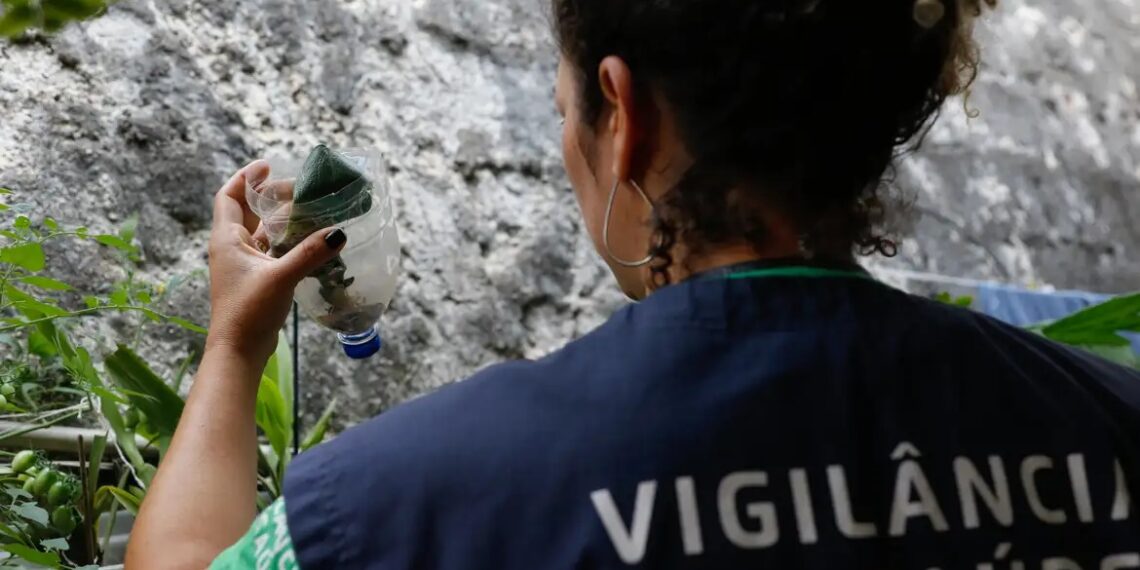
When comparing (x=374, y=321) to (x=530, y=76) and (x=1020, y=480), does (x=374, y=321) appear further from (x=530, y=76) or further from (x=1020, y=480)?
(x=530, y=76)

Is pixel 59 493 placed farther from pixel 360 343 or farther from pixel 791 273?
pixel 791 273

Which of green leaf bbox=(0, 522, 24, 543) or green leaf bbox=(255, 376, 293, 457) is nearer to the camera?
green leaf bbox=(0, 522, 24, 543)

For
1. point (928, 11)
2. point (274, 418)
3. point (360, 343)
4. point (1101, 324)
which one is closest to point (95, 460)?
point (274, 418)

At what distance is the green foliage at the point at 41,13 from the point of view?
0.66 metres

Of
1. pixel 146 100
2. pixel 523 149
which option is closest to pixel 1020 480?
pixel 146 100

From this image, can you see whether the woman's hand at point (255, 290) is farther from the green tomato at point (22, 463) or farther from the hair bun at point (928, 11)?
the hair bun at point (928, 11)

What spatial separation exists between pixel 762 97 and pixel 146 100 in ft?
2.98

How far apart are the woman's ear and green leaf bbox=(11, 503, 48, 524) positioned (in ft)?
1.73

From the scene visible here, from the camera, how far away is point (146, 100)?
1.28 m

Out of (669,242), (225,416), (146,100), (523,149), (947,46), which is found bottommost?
(523,149)

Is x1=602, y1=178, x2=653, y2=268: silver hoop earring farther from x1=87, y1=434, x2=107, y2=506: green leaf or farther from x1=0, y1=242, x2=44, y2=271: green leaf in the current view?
x1=87, y1=434, x2=107, y2=506: green leaf

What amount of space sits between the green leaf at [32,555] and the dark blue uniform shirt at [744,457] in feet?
1.06

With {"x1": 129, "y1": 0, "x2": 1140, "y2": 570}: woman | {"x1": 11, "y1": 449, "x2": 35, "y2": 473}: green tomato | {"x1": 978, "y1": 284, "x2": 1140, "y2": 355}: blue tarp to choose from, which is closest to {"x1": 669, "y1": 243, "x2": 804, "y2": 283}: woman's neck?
{"x1": 129, "y1": 0, "x2": 1140, "y2": 570}: woman

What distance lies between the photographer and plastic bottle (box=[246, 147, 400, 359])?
2.70 feet
